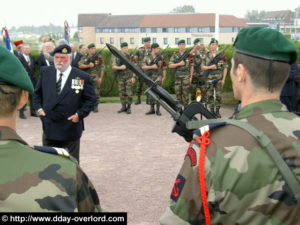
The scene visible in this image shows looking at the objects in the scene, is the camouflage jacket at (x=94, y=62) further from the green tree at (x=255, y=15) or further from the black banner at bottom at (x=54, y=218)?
the green tree at (x=255, y=15)

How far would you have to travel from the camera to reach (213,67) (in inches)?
426

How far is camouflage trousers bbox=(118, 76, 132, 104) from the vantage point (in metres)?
11.4

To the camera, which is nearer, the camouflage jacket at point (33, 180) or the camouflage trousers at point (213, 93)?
the camouflage jacket at point (33, 180)

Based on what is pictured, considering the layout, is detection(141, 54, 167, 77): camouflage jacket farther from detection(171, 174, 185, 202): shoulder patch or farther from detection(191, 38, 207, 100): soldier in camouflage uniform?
detection(171, 174, 185, 202): shoulder patch

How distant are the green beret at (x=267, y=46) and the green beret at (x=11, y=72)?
3.08 ft

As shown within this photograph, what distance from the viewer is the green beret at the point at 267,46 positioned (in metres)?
1.76

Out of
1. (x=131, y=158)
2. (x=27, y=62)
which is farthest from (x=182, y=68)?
(x=131, y=158)

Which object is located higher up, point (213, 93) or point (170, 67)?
point (170, 67)

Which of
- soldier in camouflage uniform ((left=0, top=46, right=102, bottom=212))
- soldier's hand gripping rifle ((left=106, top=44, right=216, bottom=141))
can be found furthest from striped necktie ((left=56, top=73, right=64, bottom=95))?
soldier in camouflage uniform ((left=0, top=46, right=102, bottom=212))

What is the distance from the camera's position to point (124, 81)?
11555mm

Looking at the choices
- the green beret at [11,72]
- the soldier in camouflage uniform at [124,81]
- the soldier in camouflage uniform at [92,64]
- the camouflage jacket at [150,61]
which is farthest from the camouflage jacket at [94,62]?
the green beret at [11,72]

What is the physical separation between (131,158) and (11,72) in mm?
5560

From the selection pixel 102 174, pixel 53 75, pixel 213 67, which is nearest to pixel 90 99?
pixel 53 75

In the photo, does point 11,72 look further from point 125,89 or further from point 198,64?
point 198,64
